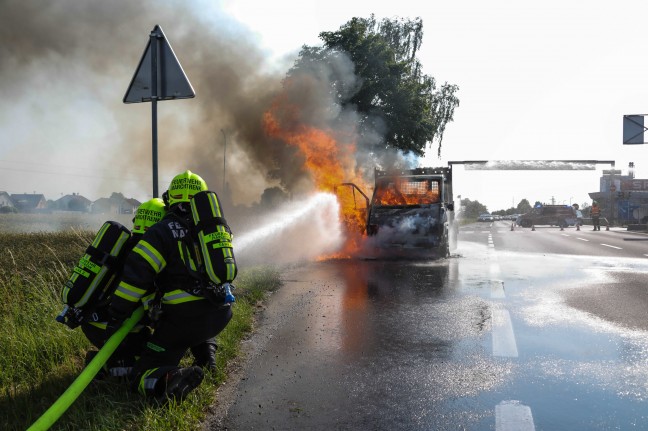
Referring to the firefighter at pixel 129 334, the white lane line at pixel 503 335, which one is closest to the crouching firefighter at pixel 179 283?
the firefighter at pixel 129 334

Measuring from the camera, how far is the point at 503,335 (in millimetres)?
5441

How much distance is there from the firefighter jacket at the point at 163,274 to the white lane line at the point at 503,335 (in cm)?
271

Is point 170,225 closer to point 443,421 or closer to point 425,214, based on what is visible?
point 443,421

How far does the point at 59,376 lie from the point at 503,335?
403 cm

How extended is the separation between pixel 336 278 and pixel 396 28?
93.5 feet

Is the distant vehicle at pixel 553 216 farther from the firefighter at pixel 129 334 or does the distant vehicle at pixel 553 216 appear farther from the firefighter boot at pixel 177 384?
the firefighter boot at pixel 177 384

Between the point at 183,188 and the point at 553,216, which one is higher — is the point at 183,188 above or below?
above

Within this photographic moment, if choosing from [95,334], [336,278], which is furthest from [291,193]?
[95,334]

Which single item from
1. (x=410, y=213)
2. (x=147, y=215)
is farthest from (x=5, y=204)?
(x=147, y=215)

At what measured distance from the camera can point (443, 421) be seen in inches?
130

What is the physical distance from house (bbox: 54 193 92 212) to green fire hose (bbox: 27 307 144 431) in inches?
3183

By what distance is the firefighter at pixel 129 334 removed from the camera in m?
3.76

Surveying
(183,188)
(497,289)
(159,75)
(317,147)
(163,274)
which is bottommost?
(497,289)

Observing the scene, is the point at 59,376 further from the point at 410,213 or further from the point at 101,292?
the point at 410,213
